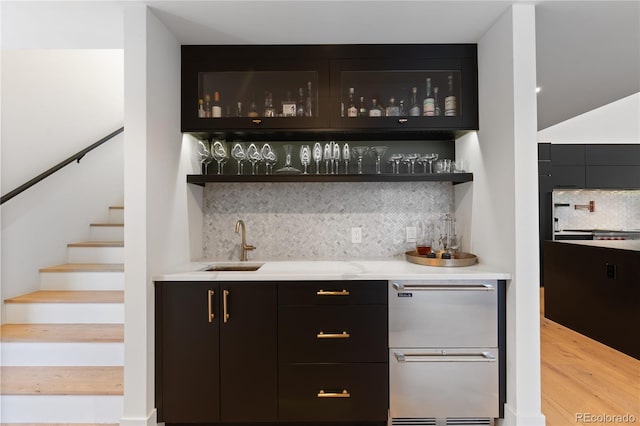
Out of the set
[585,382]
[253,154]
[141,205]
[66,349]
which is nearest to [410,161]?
[253,154]

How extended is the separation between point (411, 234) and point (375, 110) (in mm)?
986

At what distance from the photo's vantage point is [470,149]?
248cm

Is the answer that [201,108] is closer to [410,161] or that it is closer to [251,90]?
[251,90]

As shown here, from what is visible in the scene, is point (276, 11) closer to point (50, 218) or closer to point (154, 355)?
point (154, 355)

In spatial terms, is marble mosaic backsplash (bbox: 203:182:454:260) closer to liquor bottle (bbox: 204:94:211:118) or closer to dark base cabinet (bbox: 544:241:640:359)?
liquor bottle (bbox: 204:94:211:118)

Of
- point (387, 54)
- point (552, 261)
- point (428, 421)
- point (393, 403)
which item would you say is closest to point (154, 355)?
point (393, 403)

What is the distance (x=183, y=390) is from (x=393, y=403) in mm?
1196

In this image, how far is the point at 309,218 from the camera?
2.75 metres

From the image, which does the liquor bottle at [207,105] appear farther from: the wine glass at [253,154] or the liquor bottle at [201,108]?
the wine glass at [253,154]

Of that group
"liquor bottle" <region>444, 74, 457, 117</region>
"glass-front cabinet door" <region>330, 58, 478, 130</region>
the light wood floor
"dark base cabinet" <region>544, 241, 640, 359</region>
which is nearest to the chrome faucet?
"glass-front cabinet door" <region>330, 58, 478, 130</region>

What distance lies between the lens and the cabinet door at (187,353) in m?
1.98

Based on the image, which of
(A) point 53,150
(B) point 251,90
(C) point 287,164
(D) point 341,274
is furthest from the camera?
(A) point 53,150

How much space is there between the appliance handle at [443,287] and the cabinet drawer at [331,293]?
101 millimetres

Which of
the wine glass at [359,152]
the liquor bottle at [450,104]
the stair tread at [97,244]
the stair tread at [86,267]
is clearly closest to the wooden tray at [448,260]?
the wine glass at [359,152]
